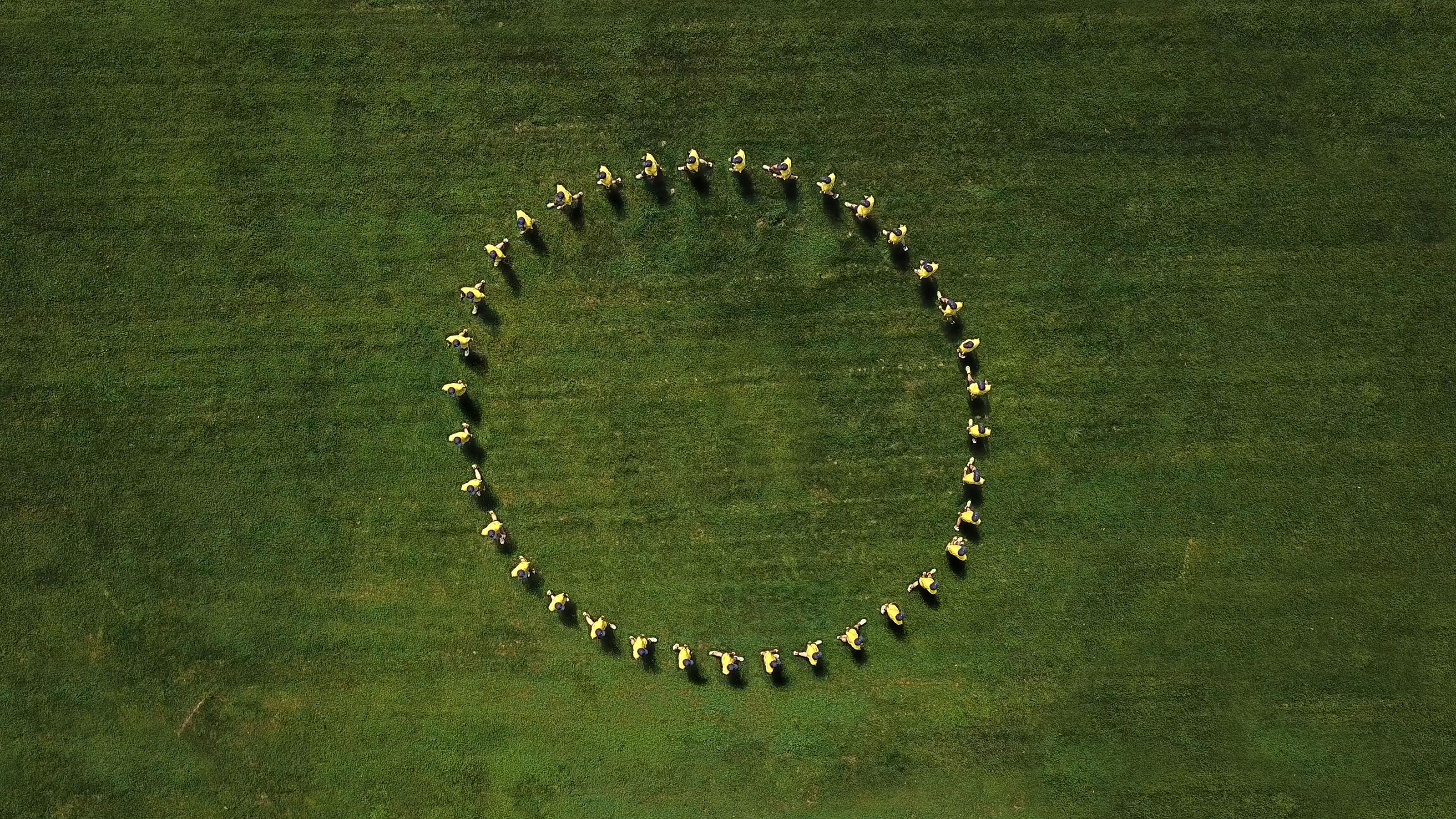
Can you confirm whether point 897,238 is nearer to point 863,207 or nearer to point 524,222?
point 863,207

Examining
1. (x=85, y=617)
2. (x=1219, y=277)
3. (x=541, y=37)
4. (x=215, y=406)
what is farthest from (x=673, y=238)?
(x=85, y=617)

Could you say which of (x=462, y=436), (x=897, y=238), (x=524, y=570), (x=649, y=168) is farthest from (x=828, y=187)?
(x=524, y=570)

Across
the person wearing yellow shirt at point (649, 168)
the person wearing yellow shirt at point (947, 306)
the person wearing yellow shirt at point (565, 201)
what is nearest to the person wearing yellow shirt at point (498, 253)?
the person wearing yellow shirt at point (565, 201)

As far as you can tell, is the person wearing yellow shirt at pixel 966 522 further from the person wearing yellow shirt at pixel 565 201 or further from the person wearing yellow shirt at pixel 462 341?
the person wearing yellow shirt at pixel 462 341

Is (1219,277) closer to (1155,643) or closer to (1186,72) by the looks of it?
(1186,72)

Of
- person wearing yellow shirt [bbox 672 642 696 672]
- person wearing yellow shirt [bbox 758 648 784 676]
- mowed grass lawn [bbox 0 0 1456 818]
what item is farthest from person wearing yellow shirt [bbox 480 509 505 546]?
person wearing yellow shirt [bbox 758 648 784 676]

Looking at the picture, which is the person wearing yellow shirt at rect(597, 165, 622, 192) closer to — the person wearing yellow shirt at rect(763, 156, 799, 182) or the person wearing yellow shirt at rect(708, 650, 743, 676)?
the person wearing yellow shirt at rect(763, 156, 799, 182)
